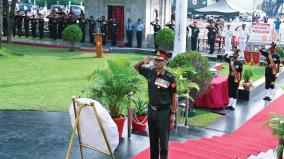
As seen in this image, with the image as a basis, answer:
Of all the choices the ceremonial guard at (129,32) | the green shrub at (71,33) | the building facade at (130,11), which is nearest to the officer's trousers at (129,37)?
the ceremonial guard at (129,32)

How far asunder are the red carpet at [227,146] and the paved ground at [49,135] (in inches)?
16.8

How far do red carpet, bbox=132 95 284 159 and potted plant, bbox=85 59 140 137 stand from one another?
1.12 m

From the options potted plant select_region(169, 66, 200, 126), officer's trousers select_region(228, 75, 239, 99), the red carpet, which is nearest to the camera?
the red carpet

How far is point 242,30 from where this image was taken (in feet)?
70.0

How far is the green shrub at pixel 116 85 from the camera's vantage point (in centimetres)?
766

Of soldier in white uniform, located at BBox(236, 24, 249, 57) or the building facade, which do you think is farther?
the building facade

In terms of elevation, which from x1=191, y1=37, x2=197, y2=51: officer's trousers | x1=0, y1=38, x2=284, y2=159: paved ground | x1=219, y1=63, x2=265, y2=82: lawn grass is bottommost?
x1=0, y1=38, x2=284, y2=159: paved ground

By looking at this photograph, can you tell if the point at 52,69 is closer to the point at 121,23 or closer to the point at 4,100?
the point at 4,100

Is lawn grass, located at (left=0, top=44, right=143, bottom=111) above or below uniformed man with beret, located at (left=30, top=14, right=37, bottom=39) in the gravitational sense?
below

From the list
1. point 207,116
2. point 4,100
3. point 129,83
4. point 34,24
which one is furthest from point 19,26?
point 129,83

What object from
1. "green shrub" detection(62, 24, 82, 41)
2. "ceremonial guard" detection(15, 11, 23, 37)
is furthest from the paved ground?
"ceremonial guard" detection(15, 11, 23, 37)

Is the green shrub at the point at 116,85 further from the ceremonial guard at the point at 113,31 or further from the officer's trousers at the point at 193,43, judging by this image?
the ceremonial guard at the point at 113,31

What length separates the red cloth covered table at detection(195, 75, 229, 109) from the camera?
38.1 feet

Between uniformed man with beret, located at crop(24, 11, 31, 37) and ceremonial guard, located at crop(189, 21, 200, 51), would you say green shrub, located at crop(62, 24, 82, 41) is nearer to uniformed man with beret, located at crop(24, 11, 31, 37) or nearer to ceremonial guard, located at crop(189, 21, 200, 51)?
uniformed man with beret, located at crop(24, 11, 31, 37)
